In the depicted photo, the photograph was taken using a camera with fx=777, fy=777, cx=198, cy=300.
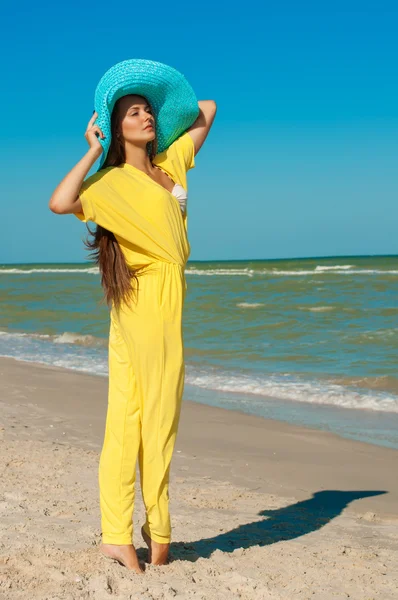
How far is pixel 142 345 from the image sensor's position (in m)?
3.08

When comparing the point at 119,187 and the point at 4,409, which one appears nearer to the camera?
the point at 119,187

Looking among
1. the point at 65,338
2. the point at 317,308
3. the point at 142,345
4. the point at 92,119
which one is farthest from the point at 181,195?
the point at 317,308

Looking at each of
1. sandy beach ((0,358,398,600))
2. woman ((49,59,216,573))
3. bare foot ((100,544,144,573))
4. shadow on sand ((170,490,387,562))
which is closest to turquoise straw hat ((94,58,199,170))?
woman ((49,59,216,573))

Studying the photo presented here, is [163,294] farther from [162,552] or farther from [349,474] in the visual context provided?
[349,474]

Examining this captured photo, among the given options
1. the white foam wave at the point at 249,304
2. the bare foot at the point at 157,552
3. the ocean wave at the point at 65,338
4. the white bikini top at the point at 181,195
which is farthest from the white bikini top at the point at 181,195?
the white foam wave at the point at 249,304

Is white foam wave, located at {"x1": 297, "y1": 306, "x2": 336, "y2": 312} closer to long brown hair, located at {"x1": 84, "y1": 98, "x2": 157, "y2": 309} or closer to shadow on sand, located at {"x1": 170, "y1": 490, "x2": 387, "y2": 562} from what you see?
shadow on sand, located at {"x1": 170, "y1": 490, "x2": 387, "y2": 562}

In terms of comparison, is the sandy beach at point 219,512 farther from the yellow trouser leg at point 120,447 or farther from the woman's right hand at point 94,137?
the woman's right hand at point 94,137

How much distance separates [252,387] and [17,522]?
19.0 feet

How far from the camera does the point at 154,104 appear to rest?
3.28 metres

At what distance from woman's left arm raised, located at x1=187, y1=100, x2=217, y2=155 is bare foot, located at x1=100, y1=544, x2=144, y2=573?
1.74 m

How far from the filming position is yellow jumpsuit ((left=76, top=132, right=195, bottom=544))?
3.08 metres

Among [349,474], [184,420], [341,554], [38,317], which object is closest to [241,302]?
[38,317]

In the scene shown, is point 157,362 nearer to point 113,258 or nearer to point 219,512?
point 113,258

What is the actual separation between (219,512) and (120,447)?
154cm
